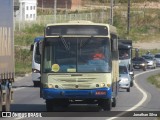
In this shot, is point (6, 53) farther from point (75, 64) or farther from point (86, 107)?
point (86, 107)

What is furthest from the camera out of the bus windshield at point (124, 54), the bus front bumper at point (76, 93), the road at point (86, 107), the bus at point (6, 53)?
the bus windshield at point (124, 54)

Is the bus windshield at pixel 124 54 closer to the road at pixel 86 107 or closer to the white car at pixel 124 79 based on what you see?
the white car at pixel 124 79

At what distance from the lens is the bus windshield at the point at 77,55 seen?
80.8 ft

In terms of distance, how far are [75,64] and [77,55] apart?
0.98 ft

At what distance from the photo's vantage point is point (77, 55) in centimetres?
2466

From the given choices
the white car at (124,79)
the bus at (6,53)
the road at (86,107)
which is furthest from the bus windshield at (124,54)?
the bus at (6,53)

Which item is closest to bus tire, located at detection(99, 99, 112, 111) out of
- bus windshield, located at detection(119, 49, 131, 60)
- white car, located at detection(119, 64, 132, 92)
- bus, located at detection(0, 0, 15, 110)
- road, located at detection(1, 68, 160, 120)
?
road, located at detection(1, 68, 160, 120)

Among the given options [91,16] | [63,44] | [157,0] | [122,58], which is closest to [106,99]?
[63,44]

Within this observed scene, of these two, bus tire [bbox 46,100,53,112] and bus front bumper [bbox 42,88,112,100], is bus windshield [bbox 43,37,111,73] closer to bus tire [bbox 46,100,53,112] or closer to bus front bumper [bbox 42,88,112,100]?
bus front bumper [bbox 42,88,112,100]

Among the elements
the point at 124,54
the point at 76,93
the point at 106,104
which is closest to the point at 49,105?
the point at 76,93

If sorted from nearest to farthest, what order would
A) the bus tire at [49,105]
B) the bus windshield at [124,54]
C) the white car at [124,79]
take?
the bus tire at [49,105]
the white car at [124,79]
the bus windshield at [124,54]

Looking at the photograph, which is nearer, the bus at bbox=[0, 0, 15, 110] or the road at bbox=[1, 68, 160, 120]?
the bus at bbox=[0, 0, 15, 110]

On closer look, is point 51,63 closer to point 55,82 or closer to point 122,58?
point 55,82

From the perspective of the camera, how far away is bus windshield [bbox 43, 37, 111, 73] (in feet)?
80.8
